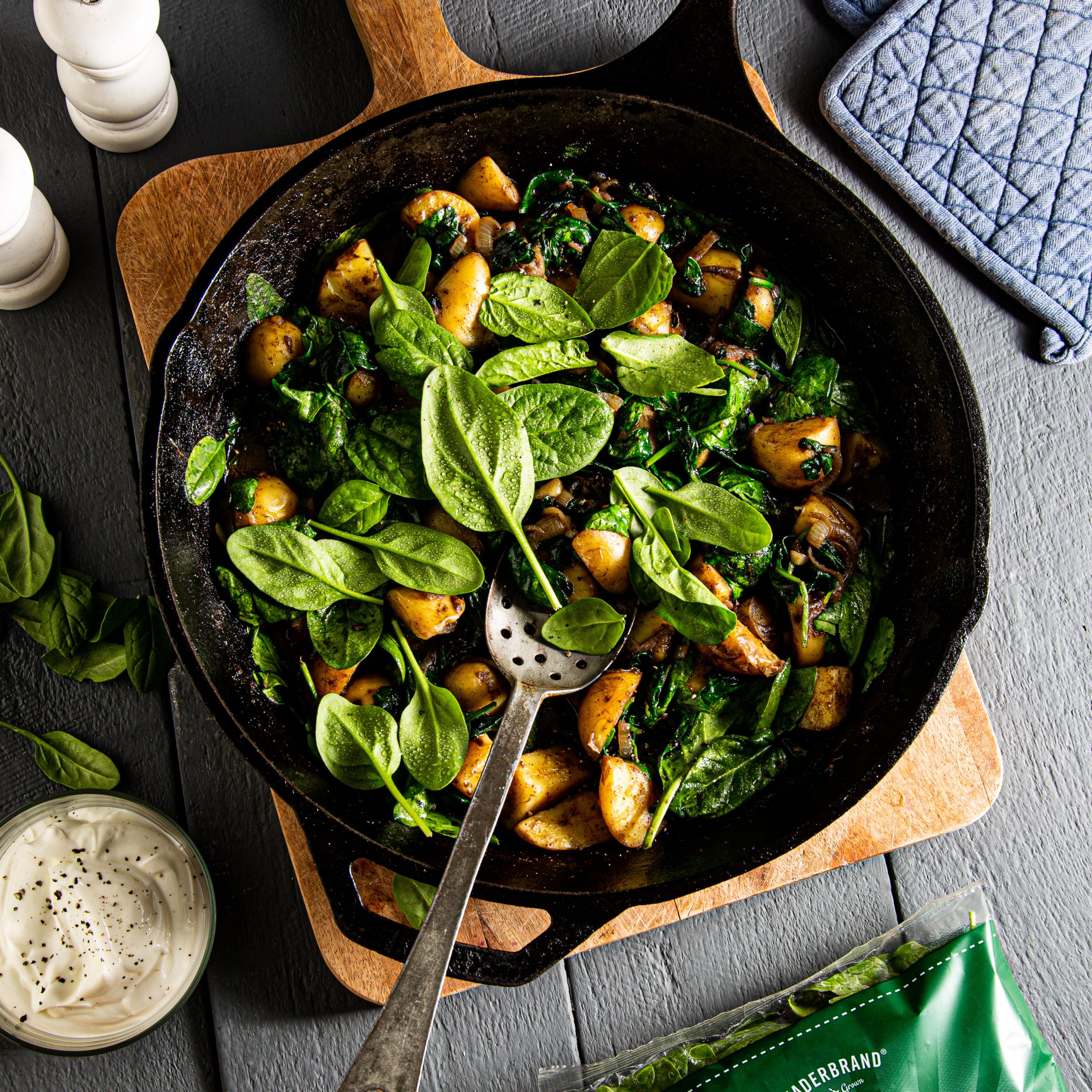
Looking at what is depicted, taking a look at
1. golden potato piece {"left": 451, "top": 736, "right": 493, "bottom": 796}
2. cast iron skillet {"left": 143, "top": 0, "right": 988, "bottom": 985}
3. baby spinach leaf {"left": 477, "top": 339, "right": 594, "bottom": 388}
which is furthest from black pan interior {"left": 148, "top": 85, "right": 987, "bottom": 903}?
baby spinach leaf {"left": 477, "top": 339, "right": 594, "bottom": 388}

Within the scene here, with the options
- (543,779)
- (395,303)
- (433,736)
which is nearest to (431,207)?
(395,303)

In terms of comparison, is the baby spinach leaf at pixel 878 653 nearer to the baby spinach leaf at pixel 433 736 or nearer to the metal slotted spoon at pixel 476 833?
the metal slotted spoon at pixel 476 833

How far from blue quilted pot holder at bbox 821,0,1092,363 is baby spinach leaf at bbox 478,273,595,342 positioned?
883 millimetres

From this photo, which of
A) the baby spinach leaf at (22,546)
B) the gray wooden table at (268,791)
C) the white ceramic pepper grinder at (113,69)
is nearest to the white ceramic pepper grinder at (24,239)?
the gray wooden table at (268,791)

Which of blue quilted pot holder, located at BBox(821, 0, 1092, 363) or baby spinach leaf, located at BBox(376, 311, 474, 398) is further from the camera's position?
blue quilted pot holder, located at BBox(821, 0, 1092, 363)

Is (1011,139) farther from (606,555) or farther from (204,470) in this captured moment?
→ (204,470)

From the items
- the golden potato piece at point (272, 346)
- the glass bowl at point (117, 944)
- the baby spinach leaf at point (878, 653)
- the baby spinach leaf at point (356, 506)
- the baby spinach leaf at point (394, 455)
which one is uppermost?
the golden potato piece at point (272, 346)

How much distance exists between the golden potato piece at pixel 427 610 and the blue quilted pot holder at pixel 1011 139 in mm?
1340

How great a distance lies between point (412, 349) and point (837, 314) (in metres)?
0.87

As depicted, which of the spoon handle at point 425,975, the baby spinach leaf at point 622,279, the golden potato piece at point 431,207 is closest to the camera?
the spoon handle at point 425,975

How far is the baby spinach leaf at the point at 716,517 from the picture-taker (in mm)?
1478

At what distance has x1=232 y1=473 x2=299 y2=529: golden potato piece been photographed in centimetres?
156

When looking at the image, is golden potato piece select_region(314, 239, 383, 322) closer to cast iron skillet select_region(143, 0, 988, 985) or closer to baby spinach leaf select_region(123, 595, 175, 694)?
cast iron skillet select_region(143, 0, 988, 985)

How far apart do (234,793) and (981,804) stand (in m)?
1.49
